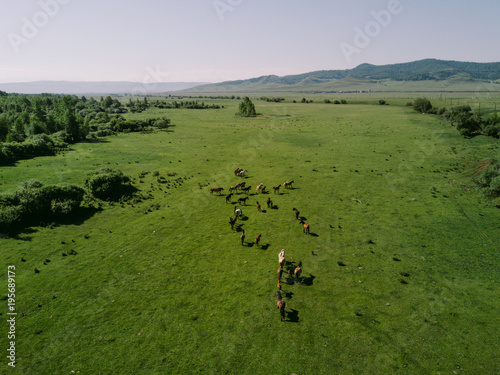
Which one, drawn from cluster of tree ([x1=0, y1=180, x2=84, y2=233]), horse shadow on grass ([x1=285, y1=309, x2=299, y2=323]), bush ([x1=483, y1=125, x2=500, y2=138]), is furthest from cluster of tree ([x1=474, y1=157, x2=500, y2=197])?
cluster of tree ([x1=0, y1=180, x2=84, y2=233])

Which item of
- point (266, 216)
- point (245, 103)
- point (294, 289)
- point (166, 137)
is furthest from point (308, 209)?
point (245, 103)

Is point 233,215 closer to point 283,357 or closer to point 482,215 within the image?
point 283,357

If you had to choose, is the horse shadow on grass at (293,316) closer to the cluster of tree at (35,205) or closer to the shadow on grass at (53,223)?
the shadow on grass at (53,223)

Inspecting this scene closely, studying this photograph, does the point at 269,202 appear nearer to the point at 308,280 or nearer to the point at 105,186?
the point at 308,280

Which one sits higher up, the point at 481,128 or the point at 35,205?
the point at 481,128

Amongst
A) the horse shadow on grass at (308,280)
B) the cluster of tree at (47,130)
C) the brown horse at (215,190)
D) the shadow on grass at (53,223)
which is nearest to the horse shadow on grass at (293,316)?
the horse shadow on grass at (308,280)

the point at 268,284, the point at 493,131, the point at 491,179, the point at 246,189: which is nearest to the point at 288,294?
the point at 268,284

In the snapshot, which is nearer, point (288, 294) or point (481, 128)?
point (288, 294)
